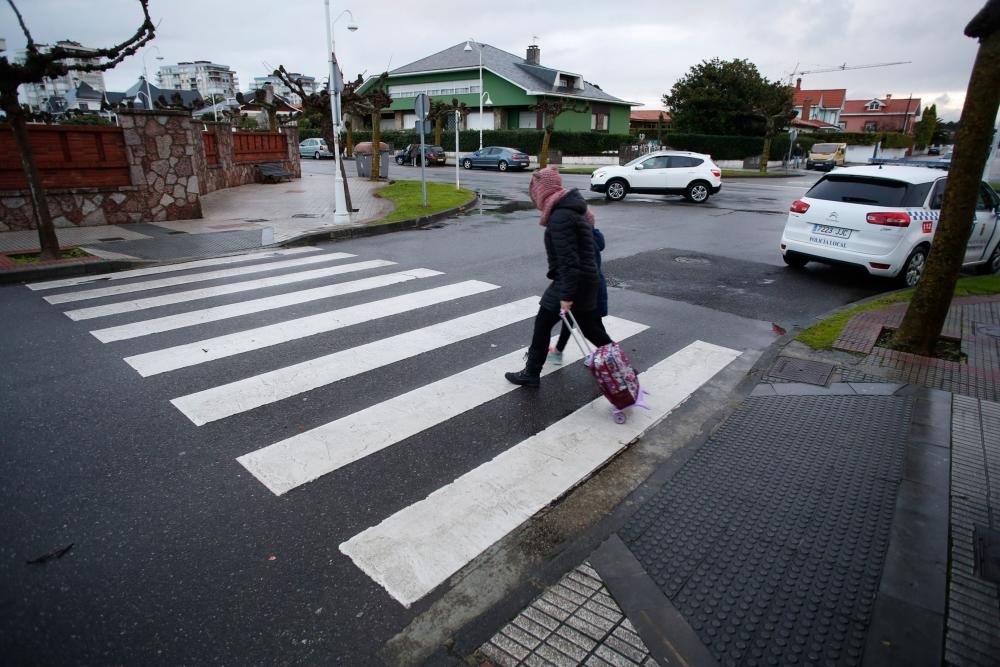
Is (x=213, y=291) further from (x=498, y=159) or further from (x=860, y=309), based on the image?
(x=498, y=159)

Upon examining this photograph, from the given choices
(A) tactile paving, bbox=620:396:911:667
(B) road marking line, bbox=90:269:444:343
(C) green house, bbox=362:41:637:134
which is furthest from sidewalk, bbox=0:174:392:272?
(C) green house, bbox=362:41:637:134

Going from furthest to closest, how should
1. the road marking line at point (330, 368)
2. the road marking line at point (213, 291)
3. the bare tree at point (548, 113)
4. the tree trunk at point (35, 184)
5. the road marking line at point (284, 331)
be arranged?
the bare tree at point (548, 113) < the tree trunk at point (35, 184) < the road marking line at point (213, 291) < the road marking line at point (284, 331) < the road marking line at point (330, 368)

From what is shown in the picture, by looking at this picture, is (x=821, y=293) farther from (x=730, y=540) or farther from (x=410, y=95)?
(x=410, y=95)

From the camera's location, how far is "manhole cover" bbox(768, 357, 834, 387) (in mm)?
5088

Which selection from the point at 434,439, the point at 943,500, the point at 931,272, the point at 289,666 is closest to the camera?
the point at 289,666

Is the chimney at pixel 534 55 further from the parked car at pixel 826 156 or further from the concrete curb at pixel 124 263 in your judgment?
the concrete curb at pixel 124 263

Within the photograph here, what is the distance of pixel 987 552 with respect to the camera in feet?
9.68

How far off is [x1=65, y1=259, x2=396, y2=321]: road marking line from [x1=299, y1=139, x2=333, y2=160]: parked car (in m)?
38.4

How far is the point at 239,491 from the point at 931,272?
6.13m

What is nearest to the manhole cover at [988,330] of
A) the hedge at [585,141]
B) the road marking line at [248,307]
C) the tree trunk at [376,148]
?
the road marking line at [248,307]

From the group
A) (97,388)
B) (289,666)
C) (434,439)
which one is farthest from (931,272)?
(97,388)

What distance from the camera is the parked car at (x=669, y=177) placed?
19359 millimetres

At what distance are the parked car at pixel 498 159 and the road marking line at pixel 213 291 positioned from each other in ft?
89.3

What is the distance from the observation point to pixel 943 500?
11.0ft
